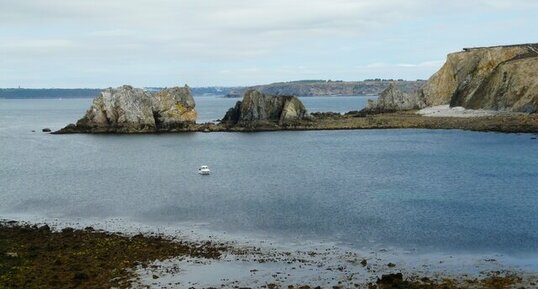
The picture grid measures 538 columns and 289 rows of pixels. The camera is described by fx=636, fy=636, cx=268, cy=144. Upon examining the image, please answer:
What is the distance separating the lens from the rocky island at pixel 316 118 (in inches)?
4904

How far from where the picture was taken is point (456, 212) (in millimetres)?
48875

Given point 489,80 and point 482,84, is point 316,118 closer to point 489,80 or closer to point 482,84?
point 482,84

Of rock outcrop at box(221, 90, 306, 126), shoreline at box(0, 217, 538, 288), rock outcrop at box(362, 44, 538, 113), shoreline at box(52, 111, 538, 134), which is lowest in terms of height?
shoreline at box(0, 217, 538, 288)

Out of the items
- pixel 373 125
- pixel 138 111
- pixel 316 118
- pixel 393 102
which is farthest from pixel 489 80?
pixel 138 111

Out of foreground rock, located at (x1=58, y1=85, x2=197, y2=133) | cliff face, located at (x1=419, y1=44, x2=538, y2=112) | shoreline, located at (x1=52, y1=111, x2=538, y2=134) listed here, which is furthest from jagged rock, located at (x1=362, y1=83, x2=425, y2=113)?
foreground rock, located at (x1=58, y1=85, x2=197, y2=133)

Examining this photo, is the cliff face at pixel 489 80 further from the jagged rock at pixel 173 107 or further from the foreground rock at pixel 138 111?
the foreground rock at pixel 138 111

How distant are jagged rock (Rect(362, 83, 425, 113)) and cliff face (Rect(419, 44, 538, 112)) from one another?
224 cm

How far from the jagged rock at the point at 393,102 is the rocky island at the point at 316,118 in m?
17.2

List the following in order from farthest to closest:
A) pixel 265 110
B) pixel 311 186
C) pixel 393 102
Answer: pixel 393 102 < pixel 265 110 < pixel 311 186

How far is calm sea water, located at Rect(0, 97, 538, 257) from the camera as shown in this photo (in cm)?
4447

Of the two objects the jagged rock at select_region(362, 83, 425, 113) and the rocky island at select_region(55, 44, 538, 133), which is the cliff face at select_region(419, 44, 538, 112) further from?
the jagged rock at select_region(362, 83, 425, 113)

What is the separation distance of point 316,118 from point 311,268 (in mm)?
116050

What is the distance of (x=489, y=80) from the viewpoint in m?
135

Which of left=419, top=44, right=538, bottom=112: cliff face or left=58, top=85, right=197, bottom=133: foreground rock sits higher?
left=419, top=44, right=538, bottom=112: cliff face
